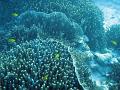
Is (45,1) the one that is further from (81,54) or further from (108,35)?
(81,54)

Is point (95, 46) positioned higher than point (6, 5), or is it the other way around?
point (6, 5)

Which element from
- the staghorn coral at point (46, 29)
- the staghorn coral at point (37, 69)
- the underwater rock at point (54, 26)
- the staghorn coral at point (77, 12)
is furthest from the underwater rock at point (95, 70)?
the staghorn coral at point (77, 12)

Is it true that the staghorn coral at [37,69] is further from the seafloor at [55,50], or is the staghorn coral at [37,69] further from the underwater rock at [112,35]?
the underwater rock at [112,35]

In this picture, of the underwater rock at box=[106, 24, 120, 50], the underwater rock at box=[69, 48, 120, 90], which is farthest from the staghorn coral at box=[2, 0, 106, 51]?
the underwater rock at box=[69, 48, 120, 90]

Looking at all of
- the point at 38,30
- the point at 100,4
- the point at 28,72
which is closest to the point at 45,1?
the point at 38,30

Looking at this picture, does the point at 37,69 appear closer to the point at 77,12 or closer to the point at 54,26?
the point at 54,26

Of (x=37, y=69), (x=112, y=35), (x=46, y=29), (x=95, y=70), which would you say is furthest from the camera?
(x=112, y=35)

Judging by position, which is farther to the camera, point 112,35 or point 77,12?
point 112,35

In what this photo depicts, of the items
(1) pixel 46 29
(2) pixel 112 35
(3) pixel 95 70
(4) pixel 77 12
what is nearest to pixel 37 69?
(3) pixel 95 70
